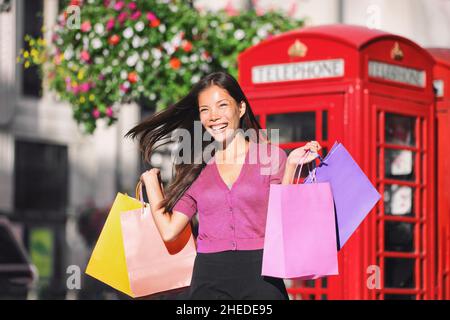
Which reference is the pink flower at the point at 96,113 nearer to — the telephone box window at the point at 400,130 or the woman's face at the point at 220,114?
the telephone box window at the point at 400,130

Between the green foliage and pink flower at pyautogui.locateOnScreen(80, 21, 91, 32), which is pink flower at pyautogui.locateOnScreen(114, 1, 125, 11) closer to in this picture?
the green foliage

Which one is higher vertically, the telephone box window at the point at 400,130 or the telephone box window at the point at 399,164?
the telephone box window at the point at 400,130

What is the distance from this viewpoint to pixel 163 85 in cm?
1130

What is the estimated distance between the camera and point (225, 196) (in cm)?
451

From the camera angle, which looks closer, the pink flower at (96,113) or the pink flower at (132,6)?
the pink flower at (132,6)

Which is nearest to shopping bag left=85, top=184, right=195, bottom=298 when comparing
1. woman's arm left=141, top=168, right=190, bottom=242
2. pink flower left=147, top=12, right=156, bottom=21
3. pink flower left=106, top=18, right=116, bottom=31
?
woman's arm left=141, top=168, right=190, bottom=242

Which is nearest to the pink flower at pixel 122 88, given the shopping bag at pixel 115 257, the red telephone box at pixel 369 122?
the red telephone box at pixel 369 122

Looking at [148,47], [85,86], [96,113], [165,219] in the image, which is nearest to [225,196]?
[165,219]

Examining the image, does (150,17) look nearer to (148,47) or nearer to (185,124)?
(148,47)

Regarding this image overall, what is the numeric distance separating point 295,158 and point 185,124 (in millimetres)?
707

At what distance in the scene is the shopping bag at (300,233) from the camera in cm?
440

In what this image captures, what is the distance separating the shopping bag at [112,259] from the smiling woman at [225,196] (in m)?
0.29

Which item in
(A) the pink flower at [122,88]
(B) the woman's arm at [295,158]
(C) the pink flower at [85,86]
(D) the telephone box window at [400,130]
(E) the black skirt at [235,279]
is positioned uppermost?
(C) the pink flower at [85,86]

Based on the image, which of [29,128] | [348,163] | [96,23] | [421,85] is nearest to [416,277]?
[421,85]
